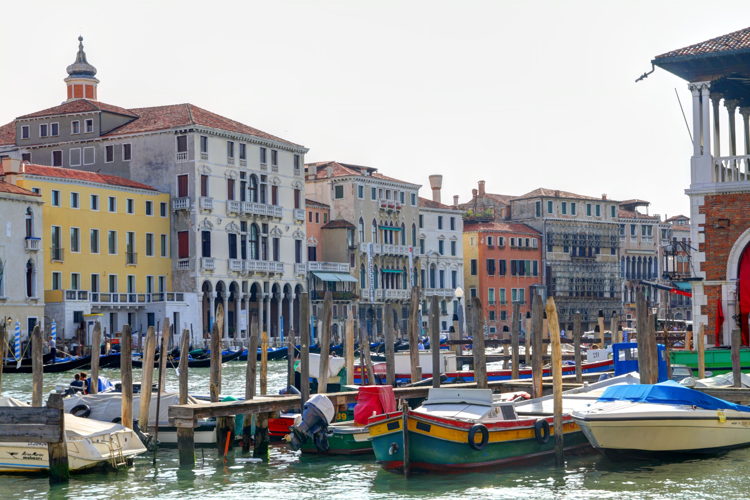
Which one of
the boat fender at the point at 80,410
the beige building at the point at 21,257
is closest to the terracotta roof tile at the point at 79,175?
the beige building at the point at 21,257

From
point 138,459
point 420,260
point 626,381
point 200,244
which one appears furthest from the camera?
point 420,260

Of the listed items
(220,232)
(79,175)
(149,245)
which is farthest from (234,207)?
(79,175)

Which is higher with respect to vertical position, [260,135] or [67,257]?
[260,135]

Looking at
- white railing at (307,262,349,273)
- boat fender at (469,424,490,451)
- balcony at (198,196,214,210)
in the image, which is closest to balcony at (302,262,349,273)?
white railing at (307,262,349,273)

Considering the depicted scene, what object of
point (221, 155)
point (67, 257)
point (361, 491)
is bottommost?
point (361, 491)

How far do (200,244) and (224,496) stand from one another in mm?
38228

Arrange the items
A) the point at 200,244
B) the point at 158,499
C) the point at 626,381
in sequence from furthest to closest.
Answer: the point at 200,244, the point at 626,381, the point at 158,499

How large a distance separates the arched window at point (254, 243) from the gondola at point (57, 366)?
55.7ft

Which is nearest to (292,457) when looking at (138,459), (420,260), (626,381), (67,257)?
(138,459)

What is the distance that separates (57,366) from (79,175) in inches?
476

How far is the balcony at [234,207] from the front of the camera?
178 feet

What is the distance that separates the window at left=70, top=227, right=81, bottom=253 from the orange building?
26.3 metres

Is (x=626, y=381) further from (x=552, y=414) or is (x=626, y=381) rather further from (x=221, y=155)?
(x=221, y=155)

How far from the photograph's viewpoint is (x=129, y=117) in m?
54.9
